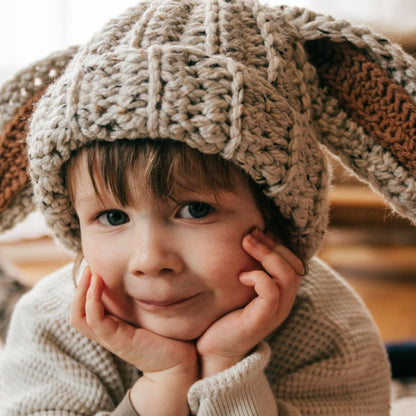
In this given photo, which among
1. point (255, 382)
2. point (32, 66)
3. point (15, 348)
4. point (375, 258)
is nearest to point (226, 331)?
point (255, 382)

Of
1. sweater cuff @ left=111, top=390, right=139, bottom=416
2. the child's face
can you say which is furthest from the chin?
sweater cuff @ left=111, top=390, right=139, bottom=416

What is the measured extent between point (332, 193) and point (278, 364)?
5.02ft

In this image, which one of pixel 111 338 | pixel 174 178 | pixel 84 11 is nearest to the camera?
pixel 174 178

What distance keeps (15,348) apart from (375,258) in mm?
2028

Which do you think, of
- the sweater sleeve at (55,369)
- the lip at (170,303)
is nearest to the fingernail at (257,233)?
the lip at (170,303)

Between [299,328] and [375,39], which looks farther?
[299,328]

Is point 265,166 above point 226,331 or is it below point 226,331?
above

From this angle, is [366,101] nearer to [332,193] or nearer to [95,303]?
[95,303]

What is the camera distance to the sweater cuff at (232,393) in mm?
751

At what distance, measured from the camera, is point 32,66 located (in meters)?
0.89

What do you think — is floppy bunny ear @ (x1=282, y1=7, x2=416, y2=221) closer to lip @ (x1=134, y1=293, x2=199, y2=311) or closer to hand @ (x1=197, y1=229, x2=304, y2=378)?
hand @ (x1=197, y1=229, x2=304, y2=378)

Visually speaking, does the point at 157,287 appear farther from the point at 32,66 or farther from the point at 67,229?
the point at 32,66

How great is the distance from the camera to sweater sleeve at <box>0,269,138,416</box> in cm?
85

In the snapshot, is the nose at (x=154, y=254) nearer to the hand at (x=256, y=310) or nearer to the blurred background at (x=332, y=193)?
the hand at (x=256, y=310)
